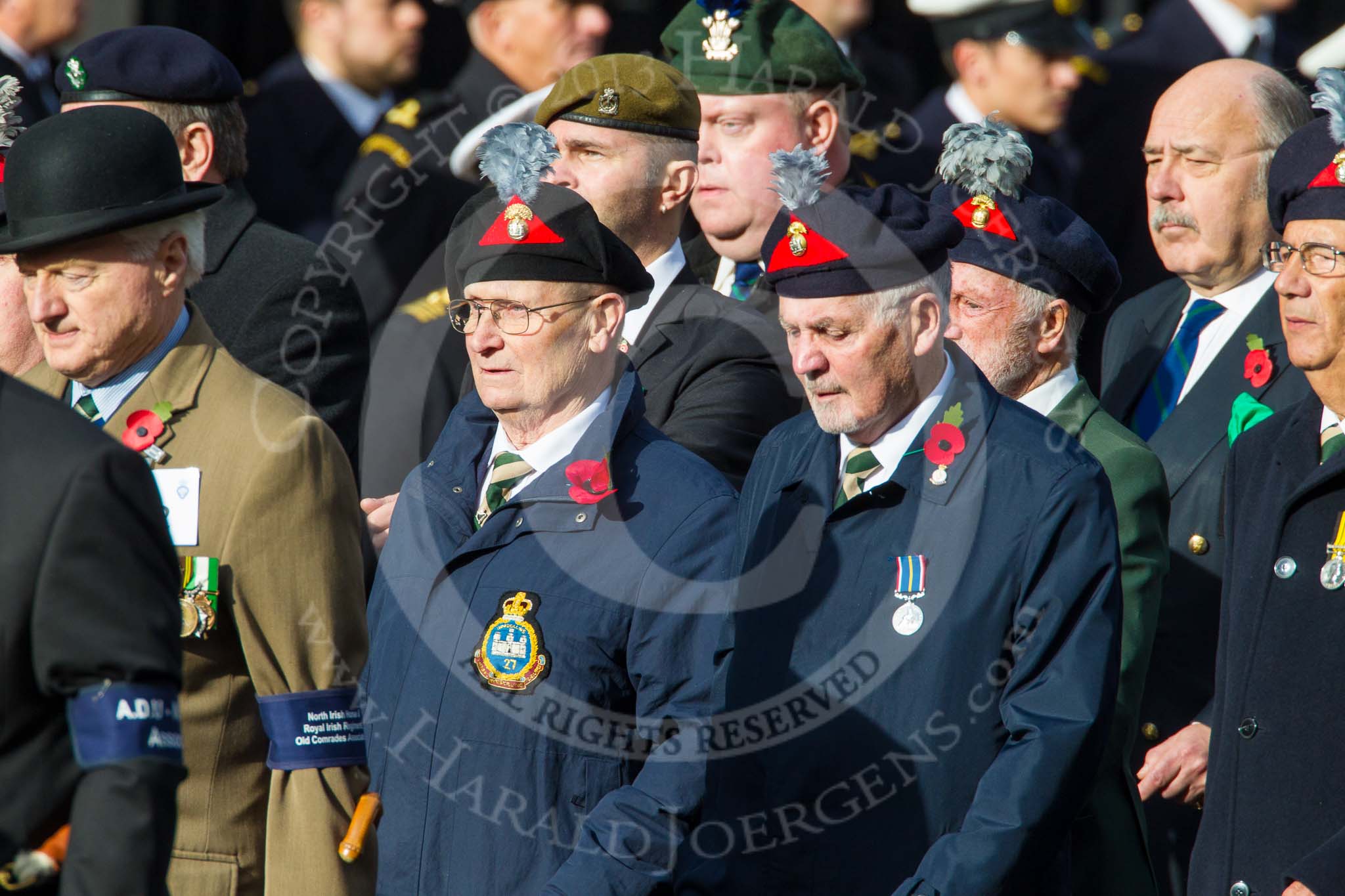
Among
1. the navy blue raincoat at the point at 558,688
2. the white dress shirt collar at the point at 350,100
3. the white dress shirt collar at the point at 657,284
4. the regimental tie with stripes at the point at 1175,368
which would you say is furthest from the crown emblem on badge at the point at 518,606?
the white dress shirt collar at the point at 350,100

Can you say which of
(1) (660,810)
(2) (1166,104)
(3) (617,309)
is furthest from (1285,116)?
(1) (660,810)

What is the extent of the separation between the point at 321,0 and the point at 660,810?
495 centimetres

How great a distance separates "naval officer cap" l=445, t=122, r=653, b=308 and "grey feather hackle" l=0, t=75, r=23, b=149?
1347 mm

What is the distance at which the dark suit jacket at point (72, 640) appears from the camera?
2.84 meters

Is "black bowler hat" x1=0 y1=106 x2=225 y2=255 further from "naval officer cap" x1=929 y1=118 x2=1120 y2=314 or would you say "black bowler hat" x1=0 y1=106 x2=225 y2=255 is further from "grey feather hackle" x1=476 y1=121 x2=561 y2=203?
"naval officer cap" x1=929 y1=118 x2=1120 y2=314

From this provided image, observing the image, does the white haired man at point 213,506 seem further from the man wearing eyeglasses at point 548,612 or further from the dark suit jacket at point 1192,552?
the dark suit jacket at point 1192,552

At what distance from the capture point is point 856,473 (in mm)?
4277

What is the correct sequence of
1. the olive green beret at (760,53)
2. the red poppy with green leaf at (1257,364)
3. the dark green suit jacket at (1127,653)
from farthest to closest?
the olive green beret at (760,53), the red poppy with green leaf at (1257,364), the dark green suit jacket at (1127,653)

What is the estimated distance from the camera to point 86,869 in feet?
9.18

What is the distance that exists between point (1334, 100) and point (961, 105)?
10.2ft

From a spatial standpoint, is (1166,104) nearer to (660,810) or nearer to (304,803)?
(660,810)

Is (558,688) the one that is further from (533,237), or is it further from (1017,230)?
(1017,230)

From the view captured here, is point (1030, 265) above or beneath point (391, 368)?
above

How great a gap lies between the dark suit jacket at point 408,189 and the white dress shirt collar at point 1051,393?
6.92ft
